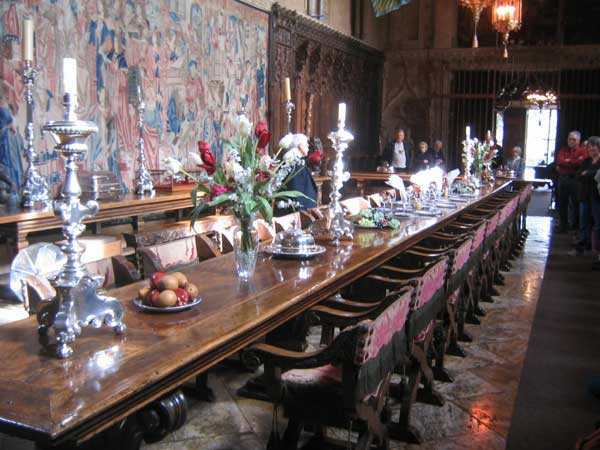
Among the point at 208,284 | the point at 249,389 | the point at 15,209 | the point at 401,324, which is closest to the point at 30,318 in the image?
the point at 208,284

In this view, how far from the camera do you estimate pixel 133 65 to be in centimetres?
819

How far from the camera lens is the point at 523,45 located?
16.6 meters

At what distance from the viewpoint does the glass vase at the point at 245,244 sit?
308cm

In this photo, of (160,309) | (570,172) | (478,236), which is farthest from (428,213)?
(570,172)

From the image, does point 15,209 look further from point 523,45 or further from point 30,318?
point 523,45

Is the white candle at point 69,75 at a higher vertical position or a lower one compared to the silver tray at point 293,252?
higher

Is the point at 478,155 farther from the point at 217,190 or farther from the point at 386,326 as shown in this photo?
the point at 386,326

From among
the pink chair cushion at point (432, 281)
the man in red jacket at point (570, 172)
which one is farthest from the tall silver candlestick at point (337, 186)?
the man in red jacket at point (570, 172)

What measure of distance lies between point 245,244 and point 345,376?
0.93 meters

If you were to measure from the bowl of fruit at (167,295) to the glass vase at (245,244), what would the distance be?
0.53 meters

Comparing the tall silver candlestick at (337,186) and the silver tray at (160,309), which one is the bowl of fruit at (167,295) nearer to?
the silver tray at (160,309)

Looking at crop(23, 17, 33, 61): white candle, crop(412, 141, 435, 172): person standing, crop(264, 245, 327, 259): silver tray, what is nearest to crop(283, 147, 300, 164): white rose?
crop(264, 245, 327, 259): silver tray

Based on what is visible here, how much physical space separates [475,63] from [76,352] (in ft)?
54.4

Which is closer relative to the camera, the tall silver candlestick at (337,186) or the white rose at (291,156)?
the white rose at (291,156)
